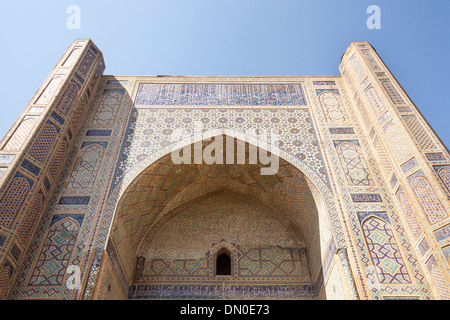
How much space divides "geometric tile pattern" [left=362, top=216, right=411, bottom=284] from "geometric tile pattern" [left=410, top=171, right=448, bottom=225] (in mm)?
635

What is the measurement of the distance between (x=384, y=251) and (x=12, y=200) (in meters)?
4.57

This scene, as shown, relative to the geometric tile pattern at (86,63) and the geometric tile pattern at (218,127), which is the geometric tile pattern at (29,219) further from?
the geometric tile pattern at (86,63)

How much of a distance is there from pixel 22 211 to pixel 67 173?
3.64ft

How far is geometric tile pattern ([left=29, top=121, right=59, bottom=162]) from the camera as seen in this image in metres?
4.94

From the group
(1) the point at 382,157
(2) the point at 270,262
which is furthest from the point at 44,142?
(1) the point at 382,157

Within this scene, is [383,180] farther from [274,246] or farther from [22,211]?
[22,211]

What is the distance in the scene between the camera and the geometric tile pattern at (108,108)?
6285mm

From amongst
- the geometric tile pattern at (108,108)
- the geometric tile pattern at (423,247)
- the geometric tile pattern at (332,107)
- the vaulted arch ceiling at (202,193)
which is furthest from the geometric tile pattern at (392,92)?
the geometric tile pattern at (108,108)

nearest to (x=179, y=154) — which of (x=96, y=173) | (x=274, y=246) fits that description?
(x=96, y=173)

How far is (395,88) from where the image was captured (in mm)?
5844

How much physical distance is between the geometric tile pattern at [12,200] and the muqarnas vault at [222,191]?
0.6 inches

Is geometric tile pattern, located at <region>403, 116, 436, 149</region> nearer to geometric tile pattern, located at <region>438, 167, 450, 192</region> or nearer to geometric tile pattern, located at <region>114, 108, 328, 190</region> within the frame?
geometric tile pattern, located at <region>438, 167, 450, 192</region>

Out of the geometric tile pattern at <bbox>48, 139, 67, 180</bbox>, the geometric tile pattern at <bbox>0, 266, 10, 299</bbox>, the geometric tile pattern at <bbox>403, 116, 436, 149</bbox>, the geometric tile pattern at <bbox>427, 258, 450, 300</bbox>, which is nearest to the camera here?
the geometric tile pattern at <bbox>427, 258, 450, 300</bbox>

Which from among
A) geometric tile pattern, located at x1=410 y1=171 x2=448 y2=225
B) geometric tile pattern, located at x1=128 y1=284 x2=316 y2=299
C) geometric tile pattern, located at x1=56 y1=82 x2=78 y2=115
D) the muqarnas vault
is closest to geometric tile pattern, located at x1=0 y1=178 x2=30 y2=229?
the muqarnas vault
